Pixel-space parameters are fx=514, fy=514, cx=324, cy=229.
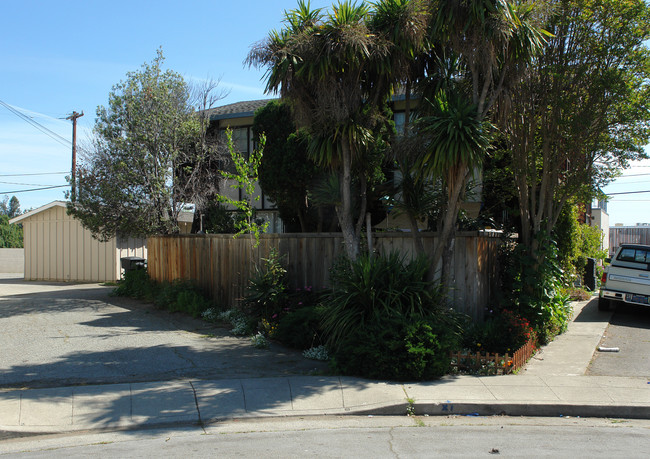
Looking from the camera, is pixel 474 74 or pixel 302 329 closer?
pixel 474 74

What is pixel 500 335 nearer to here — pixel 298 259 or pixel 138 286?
pixel 298 259

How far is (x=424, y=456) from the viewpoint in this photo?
17.1 feet

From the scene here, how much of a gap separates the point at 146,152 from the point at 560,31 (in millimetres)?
10755

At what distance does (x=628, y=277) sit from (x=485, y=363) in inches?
292

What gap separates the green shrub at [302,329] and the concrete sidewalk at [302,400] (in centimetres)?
161

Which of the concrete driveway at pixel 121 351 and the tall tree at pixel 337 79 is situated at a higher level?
the tall tree at pixel 337 79

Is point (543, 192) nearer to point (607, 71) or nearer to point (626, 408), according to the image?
point (607, 71)

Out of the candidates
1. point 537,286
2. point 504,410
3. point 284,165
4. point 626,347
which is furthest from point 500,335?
point 284,165

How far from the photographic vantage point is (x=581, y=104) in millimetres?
10188

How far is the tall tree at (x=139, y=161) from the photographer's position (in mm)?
14516

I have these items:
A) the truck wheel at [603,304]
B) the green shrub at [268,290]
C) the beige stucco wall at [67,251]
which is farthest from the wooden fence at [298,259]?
the beige stucco wall at [67,251]

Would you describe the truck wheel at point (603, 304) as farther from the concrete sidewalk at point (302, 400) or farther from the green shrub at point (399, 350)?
the green shrub at point (399, 350)

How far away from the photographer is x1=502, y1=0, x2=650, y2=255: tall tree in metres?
9.65

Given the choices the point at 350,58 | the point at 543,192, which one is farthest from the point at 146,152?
the point at 543,192
